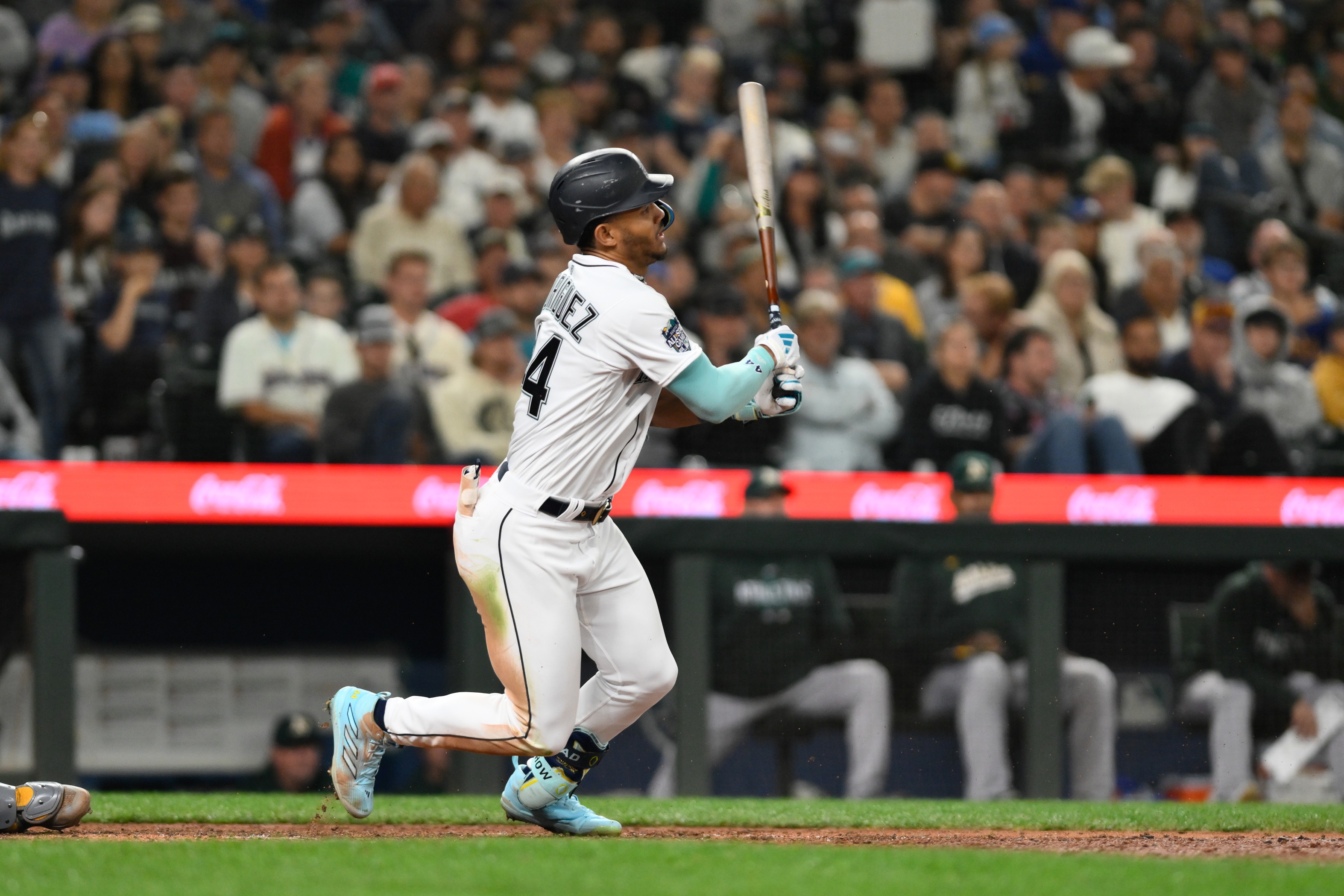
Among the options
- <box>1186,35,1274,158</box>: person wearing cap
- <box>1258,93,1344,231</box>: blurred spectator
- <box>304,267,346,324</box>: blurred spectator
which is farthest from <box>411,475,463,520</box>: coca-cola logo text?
<box>1186,35,1274,158</box>: person wearing cap

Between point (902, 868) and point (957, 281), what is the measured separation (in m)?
6.58

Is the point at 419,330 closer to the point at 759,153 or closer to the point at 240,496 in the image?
the point at 240,496

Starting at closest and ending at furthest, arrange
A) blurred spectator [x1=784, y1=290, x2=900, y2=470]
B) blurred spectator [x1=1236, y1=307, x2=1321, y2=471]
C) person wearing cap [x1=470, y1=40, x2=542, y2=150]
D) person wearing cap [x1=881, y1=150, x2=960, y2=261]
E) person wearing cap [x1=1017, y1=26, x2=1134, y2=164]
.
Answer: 1. blurred spectator [x1=784, y1=290, x2=900, y2=470]
2. blurred spectator [x1=1236, y1=307, x2=1321, y2=471]
3. person wearing cap [x1=881, y1=150, x2=960, y2=261]
4. person wearing cap [x1=470, y1=40, x2=542, y2=150]
5. person wearing cap [x1=1017, y1=26, x2=1134, y2=164]

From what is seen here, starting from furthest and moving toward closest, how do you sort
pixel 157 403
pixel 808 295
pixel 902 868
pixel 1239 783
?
pixel 808 295 → pixel 157 403 → pixel 1239 783 → pixel 902 868

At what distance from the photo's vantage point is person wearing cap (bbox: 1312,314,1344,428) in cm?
969

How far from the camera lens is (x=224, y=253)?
30.5 feet

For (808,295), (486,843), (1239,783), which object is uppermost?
(808,295)

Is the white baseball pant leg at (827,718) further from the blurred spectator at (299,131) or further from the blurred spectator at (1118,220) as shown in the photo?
the blurred spectator at (299,131)

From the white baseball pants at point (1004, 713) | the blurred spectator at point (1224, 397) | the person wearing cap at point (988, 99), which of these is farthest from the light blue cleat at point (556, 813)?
the person wearing cap at point (988, 99)

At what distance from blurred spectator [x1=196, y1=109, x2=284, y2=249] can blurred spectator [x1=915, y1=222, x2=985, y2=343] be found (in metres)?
3.72

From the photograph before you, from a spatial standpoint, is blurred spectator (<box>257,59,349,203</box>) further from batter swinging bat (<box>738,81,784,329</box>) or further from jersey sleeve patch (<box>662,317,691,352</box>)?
jersey sleeve patch (<box>662,317,691,352</box>)

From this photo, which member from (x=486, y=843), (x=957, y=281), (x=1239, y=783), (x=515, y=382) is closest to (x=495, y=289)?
(x=515, y=382)

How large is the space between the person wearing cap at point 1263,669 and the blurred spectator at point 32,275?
5.24 metres

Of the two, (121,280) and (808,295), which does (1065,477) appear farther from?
(121,280)
